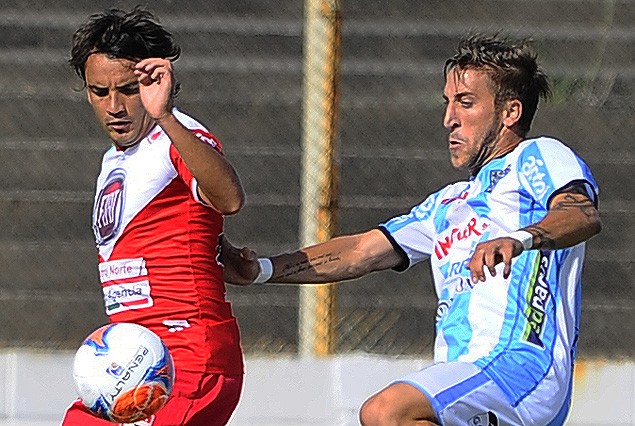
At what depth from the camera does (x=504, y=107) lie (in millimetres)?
4492

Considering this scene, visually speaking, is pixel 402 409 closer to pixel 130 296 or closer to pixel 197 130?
pixel 130 296

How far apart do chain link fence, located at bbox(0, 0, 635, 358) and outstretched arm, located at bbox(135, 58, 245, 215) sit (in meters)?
2.87

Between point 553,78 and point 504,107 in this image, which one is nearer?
point 504,107

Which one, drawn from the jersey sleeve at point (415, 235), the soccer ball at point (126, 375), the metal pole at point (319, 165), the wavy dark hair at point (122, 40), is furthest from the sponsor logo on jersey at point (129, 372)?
the metal pole at point (319, 165)

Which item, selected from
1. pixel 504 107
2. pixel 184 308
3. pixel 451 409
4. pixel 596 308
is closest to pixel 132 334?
pixel 184 308

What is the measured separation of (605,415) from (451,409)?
100 inches

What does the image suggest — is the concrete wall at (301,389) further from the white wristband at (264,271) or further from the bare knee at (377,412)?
the bare knee at (377,412)

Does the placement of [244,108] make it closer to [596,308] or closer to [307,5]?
[307,5]

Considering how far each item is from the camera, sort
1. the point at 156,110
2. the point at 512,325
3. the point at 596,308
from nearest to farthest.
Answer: the point at 156,110 < the point at 512,325 < the point at 596,308

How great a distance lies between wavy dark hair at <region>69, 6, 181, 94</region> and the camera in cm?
424

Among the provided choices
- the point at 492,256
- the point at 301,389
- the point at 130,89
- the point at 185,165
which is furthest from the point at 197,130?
the point at 301,389

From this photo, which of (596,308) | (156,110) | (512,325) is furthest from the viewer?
(596,308)

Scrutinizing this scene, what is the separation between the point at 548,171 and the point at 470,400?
679 millimetres

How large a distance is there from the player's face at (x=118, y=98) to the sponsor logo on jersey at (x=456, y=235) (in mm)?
939
